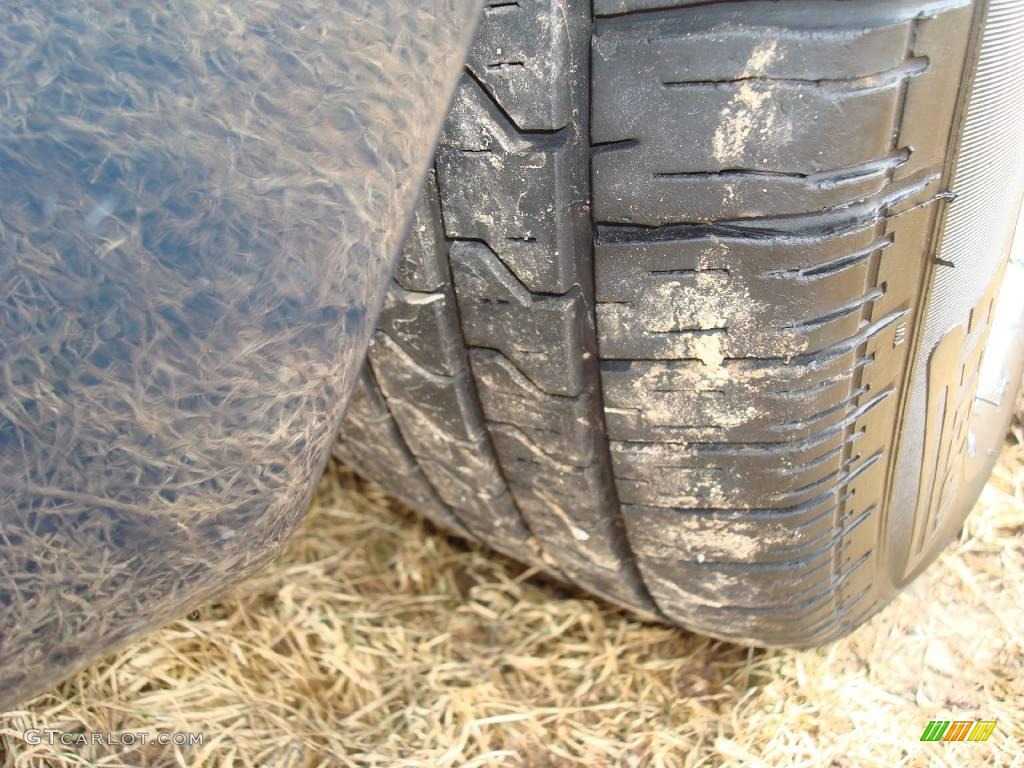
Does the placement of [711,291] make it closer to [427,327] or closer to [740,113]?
[740,113]

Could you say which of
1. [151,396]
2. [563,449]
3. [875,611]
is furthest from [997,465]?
[151,396]

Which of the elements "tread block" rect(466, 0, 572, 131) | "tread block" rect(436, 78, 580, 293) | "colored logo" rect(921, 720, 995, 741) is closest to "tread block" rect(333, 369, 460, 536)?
"tread block" rect(436, 78, 580, 293)

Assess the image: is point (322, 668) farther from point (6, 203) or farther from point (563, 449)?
point (6, 203)

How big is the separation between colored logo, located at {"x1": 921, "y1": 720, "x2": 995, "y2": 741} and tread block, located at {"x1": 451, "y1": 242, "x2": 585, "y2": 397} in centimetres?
63

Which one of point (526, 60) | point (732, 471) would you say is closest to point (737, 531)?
point (732, 471)

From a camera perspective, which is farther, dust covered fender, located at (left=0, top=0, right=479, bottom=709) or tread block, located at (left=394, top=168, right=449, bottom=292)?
tread block, located at (left=394, top=168, right=449, bottom=292)

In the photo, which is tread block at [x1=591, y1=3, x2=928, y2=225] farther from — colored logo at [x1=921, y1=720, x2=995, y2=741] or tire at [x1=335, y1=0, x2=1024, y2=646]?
colored logo at [x1=921, y1=720, x2=995, y2=741]

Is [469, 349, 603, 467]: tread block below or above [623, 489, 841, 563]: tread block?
above

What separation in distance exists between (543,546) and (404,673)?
0.25 m

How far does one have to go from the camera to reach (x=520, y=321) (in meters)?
0.77

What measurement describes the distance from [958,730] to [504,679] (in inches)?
21.1

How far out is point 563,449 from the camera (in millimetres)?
861

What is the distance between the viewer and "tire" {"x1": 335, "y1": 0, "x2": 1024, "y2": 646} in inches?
24.5

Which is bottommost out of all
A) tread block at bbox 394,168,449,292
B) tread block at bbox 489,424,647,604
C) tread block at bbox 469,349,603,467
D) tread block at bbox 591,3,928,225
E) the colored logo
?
the colored logo
